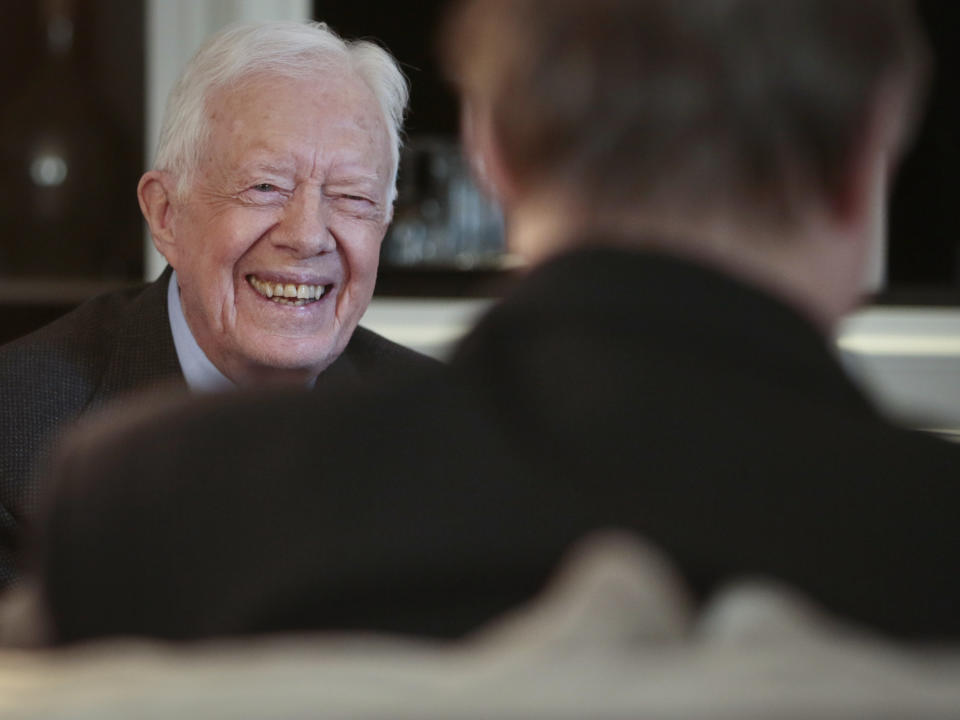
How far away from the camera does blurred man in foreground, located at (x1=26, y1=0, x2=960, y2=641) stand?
1.97 ft

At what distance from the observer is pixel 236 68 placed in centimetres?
173

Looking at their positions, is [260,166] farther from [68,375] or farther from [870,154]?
[870,154]

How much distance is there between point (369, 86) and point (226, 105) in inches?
7.2

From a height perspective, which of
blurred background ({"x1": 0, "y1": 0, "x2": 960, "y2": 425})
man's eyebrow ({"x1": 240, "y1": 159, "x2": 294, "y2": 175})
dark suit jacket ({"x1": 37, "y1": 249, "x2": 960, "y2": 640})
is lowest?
blurred background ({"x1": 0, "y1": 0, "x2": 960, "y2": 425})

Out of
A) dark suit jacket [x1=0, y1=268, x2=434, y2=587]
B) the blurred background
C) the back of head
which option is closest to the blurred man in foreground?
the back of head

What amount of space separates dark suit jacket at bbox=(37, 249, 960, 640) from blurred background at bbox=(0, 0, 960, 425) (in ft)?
8.33

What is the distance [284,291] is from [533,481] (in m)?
1.20

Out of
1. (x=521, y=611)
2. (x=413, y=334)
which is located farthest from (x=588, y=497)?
(x=413, y=334)

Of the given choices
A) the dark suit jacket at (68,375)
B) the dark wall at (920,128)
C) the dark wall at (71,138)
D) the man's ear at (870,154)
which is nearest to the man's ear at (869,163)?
the man's ear at (870,154)

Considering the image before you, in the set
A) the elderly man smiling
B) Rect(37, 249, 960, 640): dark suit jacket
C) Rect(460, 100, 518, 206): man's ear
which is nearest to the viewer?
Rect(37, 249, 960, 640): dark suit jacket

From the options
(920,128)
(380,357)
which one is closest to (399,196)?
(920,128)

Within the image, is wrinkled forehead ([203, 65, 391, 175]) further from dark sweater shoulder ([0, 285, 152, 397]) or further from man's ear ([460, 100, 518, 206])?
man's ear ([460, 100, 518, 206])

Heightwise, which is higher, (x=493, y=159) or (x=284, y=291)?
(x=493, y=159)

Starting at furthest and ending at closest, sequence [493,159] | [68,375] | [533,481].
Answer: [68,375] → [493,159] → [533,481]
